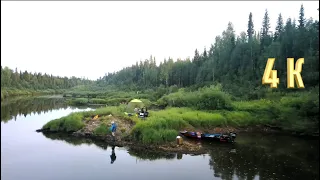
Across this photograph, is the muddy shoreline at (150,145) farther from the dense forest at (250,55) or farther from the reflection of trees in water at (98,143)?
the dense forest at (250,55)

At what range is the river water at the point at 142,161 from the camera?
55.3 feet

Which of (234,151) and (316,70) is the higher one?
(316,70)

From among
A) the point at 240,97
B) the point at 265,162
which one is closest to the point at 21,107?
the point at 240,97

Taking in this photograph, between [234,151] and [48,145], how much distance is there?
1525 centimetres

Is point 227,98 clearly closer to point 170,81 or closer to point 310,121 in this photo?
point 310,121

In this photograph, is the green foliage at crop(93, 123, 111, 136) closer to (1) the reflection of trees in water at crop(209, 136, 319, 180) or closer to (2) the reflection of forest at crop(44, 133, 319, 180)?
(2) the reflection of forest at crop(44, 133, 319, 180)

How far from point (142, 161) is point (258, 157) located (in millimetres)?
8739

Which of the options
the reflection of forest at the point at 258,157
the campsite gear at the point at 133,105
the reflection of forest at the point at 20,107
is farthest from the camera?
the campsite gear at the point at 133,105

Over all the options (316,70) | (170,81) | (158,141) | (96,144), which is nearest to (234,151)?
(158,141)

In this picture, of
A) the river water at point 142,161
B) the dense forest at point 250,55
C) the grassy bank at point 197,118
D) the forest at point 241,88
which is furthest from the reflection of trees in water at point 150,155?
the dense forest at point 250,55

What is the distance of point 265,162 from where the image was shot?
19812mm

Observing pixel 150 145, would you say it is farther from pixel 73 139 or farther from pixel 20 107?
pixel 20 107

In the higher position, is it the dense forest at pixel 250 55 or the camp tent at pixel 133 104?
the dense forest at pixel 250 55

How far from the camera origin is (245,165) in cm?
1905
